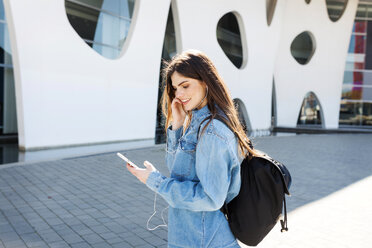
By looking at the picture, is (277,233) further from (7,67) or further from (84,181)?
(7,67)

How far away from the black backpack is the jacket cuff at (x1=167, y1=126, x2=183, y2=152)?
285mm

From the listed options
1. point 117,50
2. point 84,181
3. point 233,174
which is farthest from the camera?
point 117,50

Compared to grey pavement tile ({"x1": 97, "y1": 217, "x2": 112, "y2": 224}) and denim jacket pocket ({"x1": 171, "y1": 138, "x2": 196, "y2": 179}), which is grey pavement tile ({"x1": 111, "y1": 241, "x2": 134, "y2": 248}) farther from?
denim jacket pocket ({"x1": 171, "y1": 138, "x2": 196, "y2": 179})

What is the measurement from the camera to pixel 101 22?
13469 millimetres

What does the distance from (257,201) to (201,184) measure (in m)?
0.26

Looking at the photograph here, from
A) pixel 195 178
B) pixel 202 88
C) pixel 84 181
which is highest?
pixel 202 88

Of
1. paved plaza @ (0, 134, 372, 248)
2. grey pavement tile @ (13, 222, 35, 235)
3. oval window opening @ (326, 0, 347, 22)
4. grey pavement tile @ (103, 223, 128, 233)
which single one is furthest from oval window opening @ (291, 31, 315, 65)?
grey pavement tile @ (13, 222, 35, 235)

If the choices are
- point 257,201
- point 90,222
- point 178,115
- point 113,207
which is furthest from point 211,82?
point 113,207

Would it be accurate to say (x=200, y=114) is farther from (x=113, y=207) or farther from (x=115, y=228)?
(x=113, y=207)

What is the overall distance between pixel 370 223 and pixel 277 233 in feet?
4.77

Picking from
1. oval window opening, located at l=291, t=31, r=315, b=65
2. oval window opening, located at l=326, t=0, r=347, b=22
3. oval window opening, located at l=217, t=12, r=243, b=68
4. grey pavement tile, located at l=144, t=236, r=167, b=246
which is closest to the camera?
grey pavement tile, located at l=144, t=236, r=167, b=246

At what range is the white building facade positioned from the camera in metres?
9.62

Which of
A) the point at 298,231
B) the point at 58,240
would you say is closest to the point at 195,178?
the point at 58,240

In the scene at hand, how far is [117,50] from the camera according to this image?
13.4 metres
